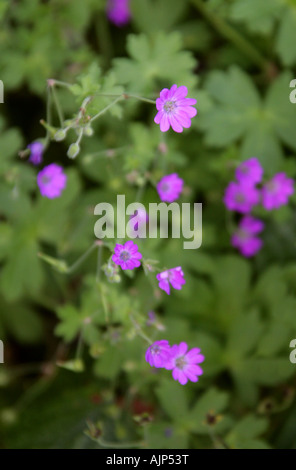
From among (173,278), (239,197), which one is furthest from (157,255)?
(173,278)

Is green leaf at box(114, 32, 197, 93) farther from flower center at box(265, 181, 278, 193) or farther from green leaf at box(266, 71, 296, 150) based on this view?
flower center at box(265, 181, 278, 193)

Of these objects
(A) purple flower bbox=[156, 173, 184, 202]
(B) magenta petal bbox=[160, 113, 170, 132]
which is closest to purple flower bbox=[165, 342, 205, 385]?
(A) purple flower bbox=[156, 173, 184, 202]

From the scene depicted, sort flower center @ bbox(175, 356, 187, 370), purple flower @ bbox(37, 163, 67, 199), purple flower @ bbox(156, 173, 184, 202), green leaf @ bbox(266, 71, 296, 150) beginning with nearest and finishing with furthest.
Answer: flower center @ bbox(175, 356, 187, 370)
purple flower @ bbox(156, 173, 184, 202)
purple flower @ bbox(37, 163, 67, 199)
green leaf @ bbox(266, 71, 296, 150)

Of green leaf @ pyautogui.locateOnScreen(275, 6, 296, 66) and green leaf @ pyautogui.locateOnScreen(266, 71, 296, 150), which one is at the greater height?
green leaf @ pyautogui.locateOnScreen(275, 6, 296, 66)

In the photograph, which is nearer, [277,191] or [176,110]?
[176,110]

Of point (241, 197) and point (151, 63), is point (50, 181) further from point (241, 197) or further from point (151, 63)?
point (241, 197)

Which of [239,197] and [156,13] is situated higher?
[156,13]

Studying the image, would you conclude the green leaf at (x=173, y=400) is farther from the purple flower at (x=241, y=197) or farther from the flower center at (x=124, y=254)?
the flower center at (x=124, y=254)

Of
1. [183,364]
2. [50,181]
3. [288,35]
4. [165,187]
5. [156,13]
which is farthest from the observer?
[156,13]
